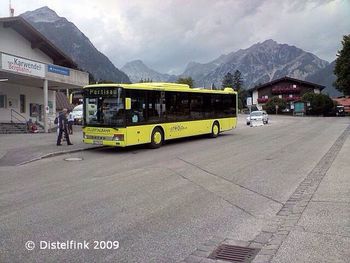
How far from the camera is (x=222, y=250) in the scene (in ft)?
19.3

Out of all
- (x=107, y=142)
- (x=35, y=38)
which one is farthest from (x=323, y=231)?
(x=35, y=38)

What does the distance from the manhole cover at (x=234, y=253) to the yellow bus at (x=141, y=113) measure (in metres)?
12.3

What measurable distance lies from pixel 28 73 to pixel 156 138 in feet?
39.8

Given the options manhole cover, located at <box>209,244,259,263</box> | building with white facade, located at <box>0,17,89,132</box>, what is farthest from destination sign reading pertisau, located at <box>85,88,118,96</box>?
manhole cover, located at <box>209,244,259,263</box>

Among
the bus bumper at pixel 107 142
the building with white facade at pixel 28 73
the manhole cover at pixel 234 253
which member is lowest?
the manhole cover at pixel 234 253

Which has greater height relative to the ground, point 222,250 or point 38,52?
point 38,52

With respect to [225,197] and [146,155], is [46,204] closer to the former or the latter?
[225,197]

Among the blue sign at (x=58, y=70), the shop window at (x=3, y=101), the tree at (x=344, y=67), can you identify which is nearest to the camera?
the blue sign at (x=58, y=70)

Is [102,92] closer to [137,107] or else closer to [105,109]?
[105,109]

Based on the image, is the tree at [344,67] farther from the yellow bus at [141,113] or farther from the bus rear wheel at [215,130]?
the yellow bus at [141,113]

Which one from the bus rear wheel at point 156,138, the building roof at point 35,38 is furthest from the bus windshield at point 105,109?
the building roof at point 35,38

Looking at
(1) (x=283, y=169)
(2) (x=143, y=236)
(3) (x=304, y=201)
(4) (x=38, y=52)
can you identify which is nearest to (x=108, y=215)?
(2) (x=143, y=236)

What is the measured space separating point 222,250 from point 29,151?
13309 millimetres

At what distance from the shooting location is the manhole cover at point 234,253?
5562 millimetres
